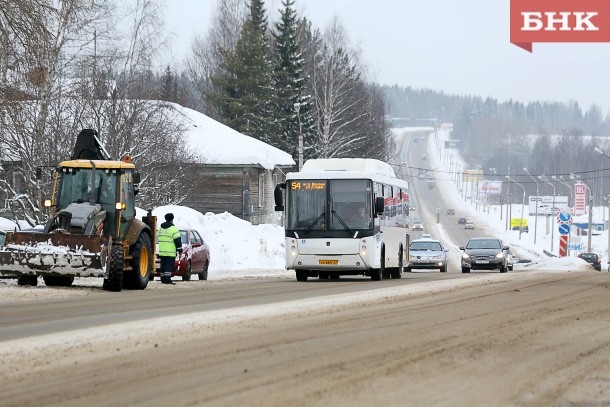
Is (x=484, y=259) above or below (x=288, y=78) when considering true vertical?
below

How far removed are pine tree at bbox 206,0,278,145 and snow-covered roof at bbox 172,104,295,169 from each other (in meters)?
12.1

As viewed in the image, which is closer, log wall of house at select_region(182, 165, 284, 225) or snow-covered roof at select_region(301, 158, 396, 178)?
snow-covered roof at select_region(301, 158, 396, 178)

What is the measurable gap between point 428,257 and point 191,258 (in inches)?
755

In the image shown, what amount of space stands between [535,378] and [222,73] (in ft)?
281

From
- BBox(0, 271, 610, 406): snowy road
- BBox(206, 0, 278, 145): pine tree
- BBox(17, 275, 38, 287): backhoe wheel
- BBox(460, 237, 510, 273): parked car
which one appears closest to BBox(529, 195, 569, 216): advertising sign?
BBox(206, 0, 278, 145): pine tree

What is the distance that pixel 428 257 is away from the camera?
51.8 metres

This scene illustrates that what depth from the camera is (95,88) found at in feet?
146

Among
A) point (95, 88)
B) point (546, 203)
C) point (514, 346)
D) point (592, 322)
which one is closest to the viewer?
point (514, 346)

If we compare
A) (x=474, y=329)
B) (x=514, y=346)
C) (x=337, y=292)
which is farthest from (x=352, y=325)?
(x=337, y=292)

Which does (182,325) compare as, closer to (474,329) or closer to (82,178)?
(474,329)

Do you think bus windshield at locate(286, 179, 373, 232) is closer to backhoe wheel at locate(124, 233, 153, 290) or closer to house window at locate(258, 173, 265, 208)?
backhoe wheel at locate(124, 233, 153, 290)

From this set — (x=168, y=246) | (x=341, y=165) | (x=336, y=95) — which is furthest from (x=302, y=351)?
(x=336, y=95)

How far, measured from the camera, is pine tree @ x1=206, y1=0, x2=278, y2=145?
279ft

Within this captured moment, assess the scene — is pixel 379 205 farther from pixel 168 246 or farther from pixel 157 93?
pixel 157 93
